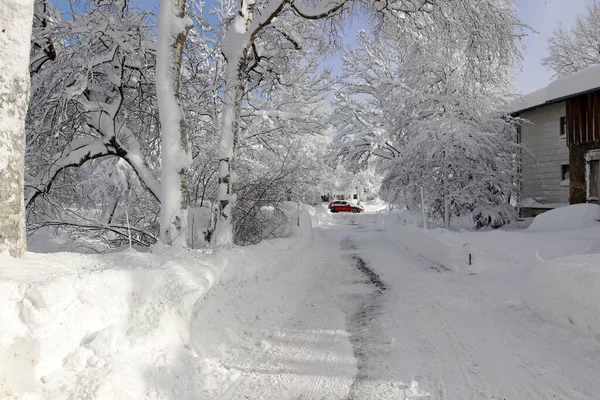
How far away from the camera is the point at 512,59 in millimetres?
8586

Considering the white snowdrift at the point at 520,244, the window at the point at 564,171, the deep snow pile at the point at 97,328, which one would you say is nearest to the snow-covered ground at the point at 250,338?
the deep snow pile at the point at 97,328

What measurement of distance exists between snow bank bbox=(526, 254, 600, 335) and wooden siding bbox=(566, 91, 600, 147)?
414 inches

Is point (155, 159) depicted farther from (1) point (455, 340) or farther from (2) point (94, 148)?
(1) point (455, 340)

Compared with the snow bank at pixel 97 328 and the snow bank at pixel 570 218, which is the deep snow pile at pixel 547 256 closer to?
the snow bank at pixel 570 218

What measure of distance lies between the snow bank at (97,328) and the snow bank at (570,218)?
11400mm

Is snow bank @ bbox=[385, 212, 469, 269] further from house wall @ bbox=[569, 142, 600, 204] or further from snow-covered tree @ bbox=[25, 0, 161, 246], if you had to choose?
snow-covered tree @ bbox=[25, 0, 161, 246]

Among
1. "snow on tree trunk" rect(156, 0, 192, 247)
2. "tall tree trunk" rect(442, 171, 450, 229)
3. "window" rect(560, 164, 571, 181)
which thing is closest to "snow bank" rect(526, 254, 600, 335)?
"snow on tree trunk" rect(156, 0, 192, 247)

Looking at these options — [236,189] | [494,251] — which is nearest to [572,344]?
[494,251]

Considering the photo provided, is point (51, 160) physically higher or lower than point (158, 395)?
higher

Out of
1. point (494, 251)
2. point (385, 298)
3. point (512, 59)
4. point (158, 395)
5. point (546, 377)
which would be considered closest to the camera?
point (158, 395)

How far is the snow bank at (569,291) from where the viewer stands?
14.1 ft

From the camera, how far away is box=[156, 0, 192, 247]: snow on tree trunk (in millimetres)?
5781

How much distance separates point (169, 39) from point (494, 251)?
8.30 meters

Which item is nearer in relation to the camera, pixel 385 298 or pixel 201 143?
pixel 385 298
